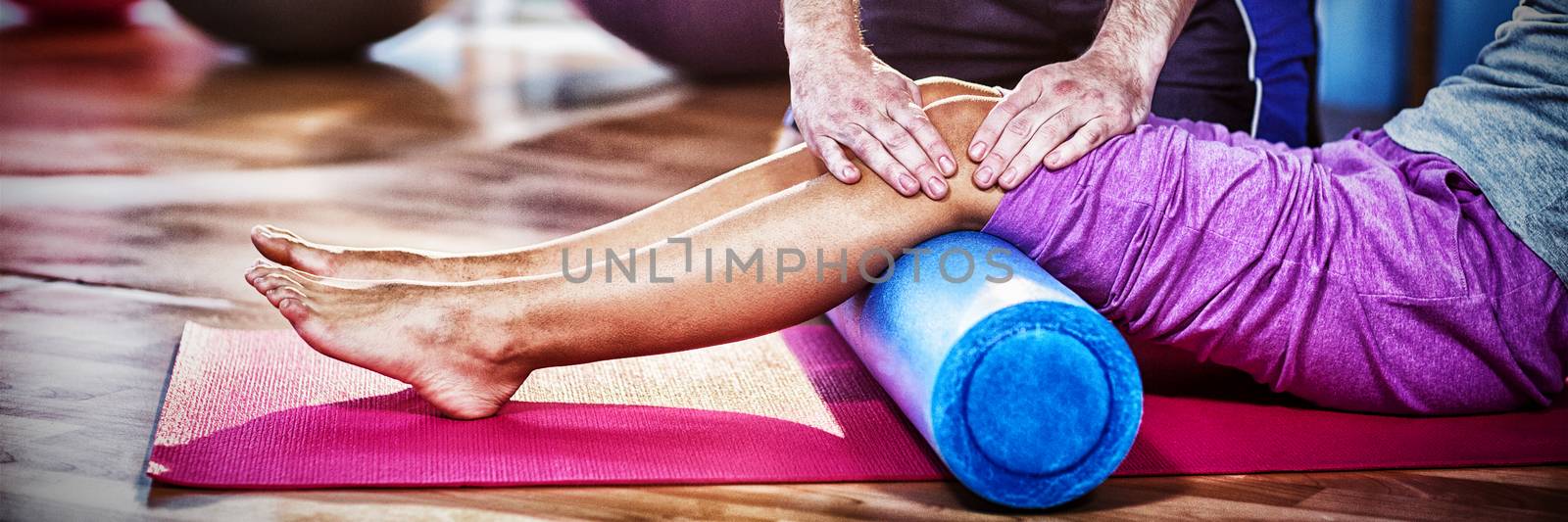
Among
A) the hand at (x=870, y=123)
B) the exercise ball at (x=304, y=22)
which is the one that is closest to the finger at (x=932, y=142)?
the hand at (x=870, y=123)

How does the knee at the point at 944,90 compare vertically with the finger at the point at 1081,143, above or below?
below

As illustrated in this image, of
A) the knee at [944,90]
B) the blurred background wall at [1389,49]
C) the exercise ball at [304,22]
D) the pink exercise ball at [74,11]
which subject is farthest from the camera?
the pink exercise ball at [74,11]

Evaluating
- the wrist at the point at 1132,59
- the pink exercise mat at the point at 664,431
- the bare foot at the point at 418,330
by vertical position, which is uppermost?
the wrist at the point at 1132,59

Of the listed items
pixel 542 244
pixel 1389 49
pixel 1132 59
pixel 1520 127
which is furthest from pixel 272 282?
pixel 1389 49

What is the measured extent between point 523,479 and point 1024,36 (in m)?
1.07

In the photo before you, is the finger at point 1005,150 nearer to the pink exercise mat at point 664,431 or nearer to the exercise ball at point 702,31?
the pink exercise mat at point 664,431

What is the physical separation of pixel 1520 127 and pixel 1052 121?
1.54ft

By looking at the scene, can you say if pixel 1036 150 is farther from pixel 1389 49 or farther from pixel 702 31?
pixel 702 31

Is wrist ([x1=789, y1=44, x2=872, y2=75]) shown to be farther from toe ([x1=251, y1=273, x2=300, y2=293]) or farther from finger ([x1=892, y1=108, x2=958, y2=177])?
toe ([x1=251, y1=273, x2=300, y2=293])

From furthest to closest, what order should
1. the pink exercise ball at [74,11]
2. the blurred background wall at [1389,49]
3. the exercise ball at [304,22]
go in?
1. the pink exercise ball at [74,11]
2. the exercise ball at [304,22]
3. the blurred background wall at [1389,49]

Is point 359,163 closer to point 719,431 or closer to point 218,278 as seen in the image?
point 218,278

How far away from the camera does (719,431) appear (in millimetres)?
1313

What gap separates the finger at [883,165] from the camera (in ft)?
4.09

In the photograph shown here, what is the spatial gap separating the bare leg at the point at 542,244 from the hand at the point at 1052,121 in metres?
0.10
